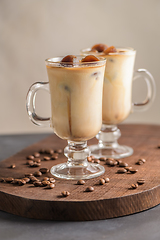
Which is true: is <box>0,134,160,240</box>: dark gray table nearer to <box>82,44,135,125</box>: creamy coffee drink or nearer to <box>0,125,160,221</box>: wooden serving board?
<box>0,125,160,221</box>: wooden serving board

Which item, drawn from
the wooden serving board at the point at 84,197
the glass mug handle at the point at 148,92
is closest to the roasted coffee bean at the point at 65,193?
the wooden serving board at the point at 84,197

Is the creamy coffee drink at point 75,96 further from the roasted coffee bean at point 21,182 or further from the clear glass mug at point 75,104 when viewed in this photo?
the roasted coffee bean at point 21,182

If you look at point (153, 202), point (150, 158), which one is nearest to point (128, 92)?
point (150, 158)

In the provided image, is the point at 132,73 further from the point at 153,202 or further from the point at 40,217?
the point at 40,217

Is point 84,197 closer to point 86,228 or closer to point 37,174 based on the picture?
point 86,228

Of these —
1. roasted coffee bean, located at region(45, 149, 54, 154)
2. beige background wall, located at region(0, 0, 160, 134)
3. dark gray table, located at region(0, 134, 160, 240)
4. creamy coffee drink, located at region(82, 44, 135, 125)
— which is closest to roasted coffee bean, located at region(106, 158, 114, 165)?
creamy coffee drink, located at region(82, 44, 135, 125)

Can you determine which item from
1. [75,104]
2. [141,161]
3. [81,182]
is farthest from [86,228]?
[141,161]

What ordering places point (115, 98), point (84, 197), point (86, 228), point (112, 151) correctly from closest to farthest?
point (86, 228) < point (84, 197) < point (115, 98) < point (112, 151)
